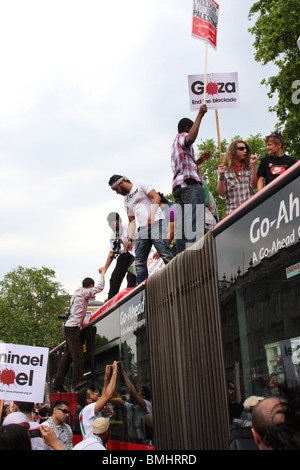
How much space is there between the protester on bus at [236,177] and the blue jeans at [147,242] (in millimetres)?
1179

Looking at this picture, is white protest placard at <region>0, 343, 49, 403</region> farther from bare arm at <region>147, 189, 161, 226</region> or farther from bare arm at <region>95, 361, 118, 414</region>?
bare arm at <region>147, 189, 161, 226</region>

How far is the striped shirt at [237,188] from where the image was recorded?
218 inches

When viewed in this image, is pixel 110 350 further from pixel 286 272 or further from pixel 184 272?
pixel 286 272

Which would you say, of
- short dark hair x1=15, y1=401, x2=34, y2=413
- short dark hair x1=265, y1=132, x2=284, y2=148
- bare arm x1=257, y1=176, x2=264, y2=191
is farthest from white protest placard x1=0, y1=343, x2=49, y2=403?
short dark hair x1=265, y1=132, x2=284, y2=148

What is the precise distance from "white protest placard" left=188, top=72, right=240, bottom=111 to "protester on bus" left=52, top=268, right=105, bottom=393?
3216mm

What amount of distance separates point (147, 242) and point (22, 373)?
6.52 feet

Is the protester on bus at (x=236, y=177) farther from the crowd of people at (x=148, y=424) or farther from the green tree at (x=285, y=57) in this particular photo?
the green tree at (x=285, y=57)

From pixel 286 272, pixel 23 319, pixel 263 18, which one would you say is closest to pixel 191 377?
pixel 286 272

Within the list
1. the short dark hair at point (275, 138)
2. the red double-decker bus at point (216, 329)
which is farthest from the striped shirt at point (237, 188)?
the red double-decker bus at point (216, 329)

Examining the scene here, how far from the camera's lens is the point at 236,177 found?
5582 mm

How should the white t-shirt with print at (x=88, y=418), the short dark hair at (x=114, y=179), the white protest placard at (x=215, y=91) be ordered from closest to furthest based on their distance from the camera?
1. the white t-shirt with print at (x=88, y=418)
2. the white protest placard at (x=215, y=91)
3. the short dark hair at (x=114, y=179)

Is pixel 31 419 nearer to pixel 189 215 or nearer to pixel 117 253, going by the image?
pixel 189 215

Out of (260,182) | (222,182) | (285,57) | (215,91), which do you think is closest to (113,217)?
(215,91)

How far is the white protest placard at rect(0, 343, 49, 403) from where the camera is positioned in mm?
6395
